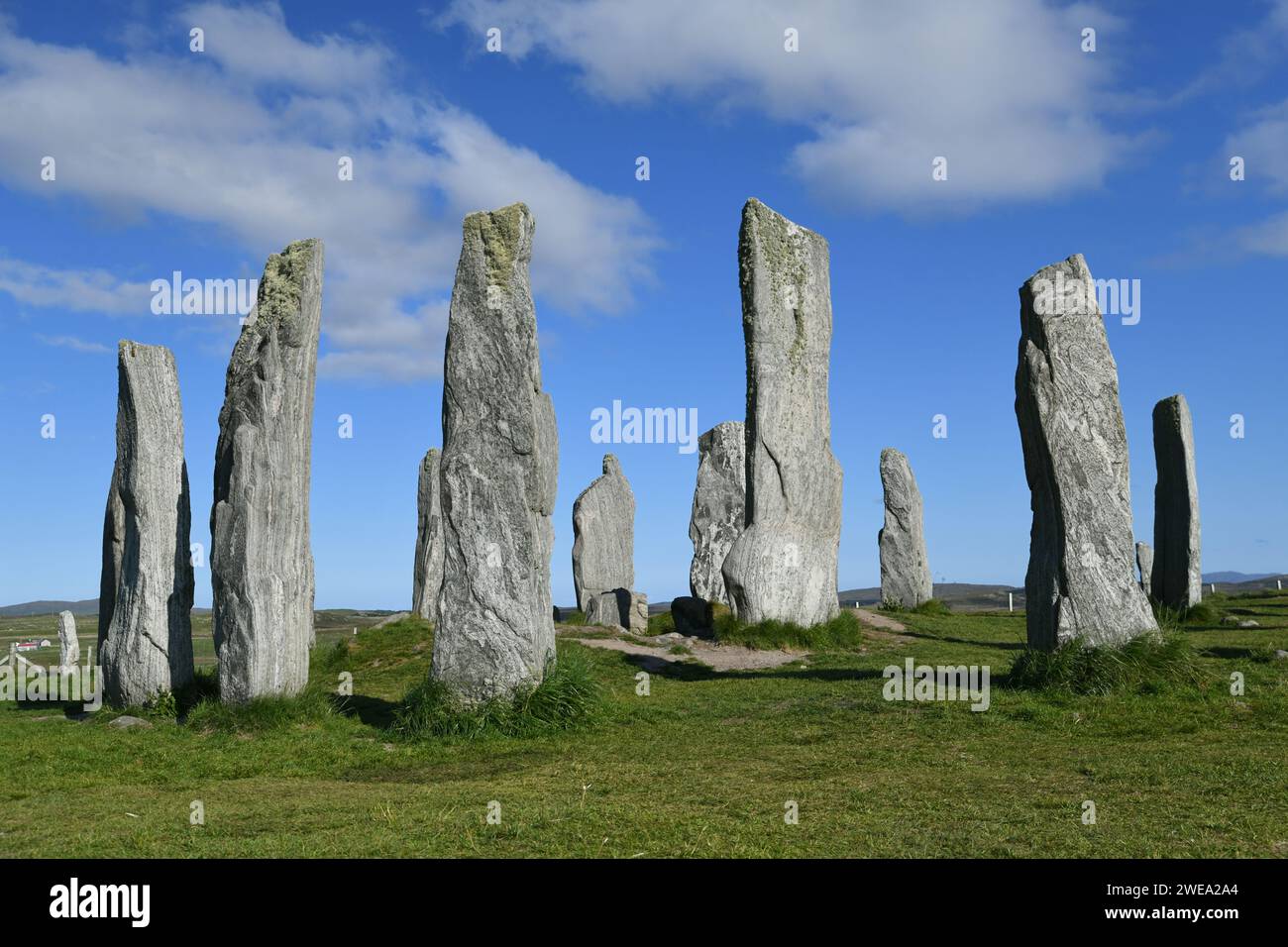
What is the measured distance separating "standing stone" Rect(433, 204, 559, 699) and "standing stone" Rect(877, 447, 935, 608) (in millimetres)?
17363

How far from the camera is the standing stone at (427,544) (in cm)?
2206

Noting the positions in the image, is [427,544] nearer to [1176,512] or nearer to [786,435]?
[786,435]

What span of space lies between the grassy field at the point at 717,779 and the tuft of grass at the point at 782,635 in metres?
3.11

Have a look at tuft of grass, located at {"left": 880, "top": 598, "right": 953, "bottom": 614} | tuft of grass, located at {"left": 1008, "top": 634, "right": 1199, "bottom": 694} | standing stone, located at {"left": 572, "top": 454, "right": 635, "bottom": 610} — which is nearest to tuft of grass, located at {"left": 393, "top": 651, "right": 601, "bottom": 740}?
tuft of grass, located at {"left": 1008, "top": 634, "right": 1199, "bottom": 694}

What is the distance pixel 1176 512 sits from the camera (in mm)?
21250

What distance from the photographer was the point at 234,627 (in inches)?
412

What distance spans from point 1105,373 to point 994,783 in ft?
17.4

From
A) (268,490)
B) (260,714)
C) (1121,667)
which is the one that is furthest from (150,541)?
(1121,667)

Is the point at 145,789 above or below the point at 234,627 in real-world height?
below

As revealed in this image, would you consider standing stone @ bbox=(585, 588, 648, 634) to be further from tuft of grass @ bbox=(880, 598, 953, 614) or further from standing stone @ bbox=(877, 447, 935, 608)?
standing stone @ bbox=(877, 447, 935, 608)
